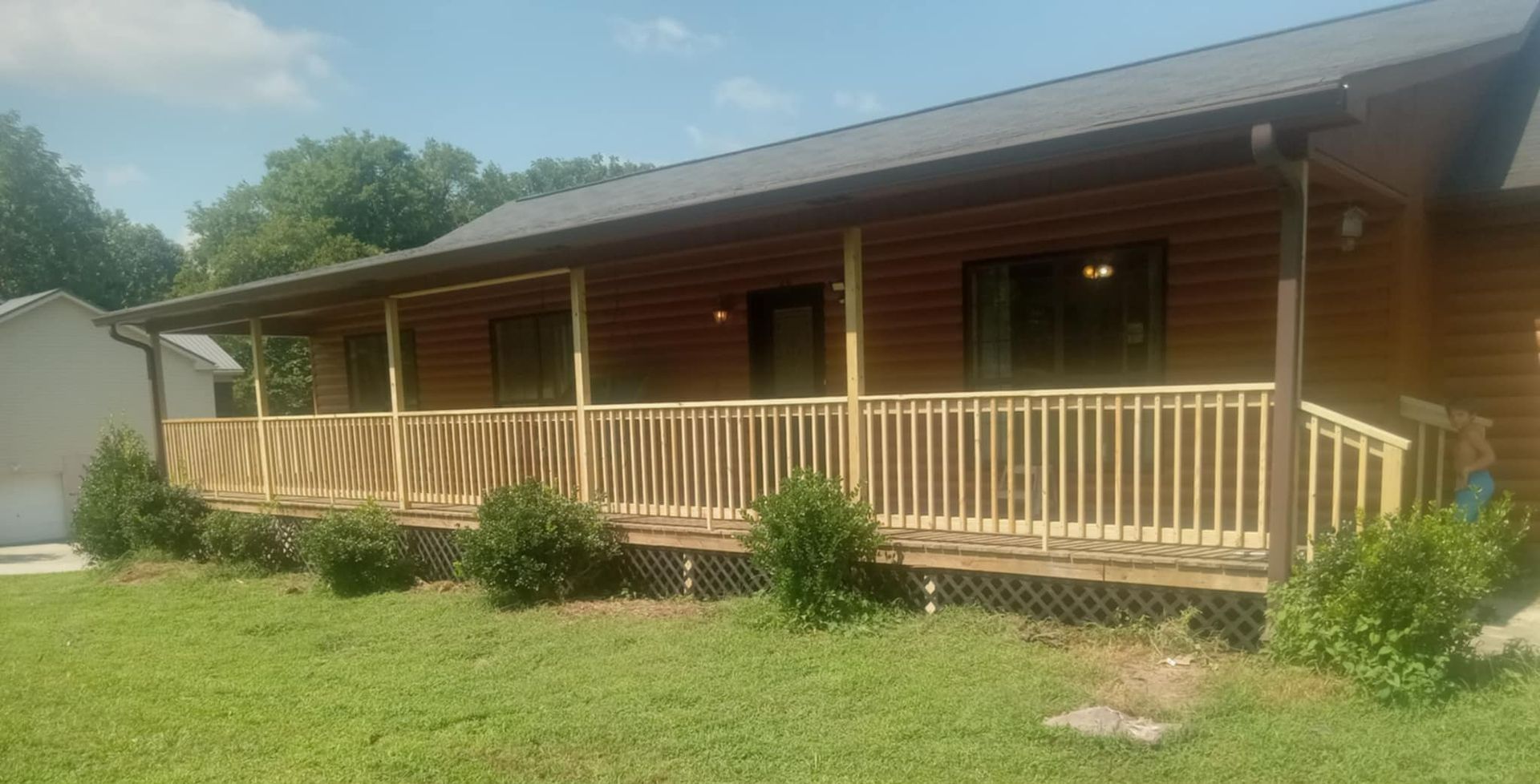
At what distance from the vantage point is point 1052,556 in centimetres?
529

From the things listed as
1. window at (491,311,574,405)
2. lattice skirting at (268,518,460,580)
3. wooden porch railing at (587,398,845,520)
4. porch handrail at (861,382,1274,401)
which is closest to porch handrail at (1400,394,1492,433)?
porch handrail at (861,382,1274,401)

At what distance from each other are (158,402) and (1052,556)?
1162 cm

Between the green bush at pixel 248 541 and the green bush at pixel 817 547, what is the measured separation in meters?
7.01

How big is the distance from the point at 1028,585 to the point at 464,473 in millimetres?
5471

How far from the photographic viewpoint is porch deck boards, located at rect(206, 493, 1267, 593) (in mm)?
4750

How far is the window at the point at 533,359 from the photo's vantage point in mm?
10773

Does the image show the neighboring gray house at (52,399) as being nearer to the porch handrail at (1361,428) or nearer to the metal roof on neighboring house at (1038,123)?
the metal roof on neighboring house at (1038,123)

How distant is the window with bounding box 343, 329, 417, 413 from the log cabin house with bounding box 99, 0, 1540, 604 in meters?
2.65

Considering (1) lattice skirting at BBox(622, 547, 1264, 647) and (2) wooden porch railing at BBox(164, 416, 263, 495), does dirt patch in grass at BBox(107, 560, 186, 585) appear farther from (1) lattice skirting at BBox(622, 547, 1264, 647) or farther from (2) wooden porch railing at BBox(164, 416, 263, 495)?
(1) lattice skirting at BBox(622, 547, 1264, 647)

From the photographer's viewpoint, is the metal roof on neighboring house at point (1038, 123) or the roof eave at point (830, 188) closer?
the roof eave at point (830, 188)

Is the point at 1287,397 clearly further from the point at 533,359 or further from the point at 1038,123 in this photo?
the point at 533,359

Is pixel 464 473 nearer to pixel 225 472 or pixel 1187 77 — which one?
pixel 225 472

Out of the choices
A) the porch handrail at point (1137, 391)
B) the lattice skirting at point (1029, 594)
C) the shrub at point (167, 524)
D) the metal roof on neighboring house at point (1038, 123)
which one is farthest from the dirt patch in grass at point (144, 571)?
the porch handrail at point (1137, 391)

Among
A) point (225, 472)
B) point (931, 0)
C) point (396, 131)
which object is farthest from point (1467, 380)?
point (396, 131)
